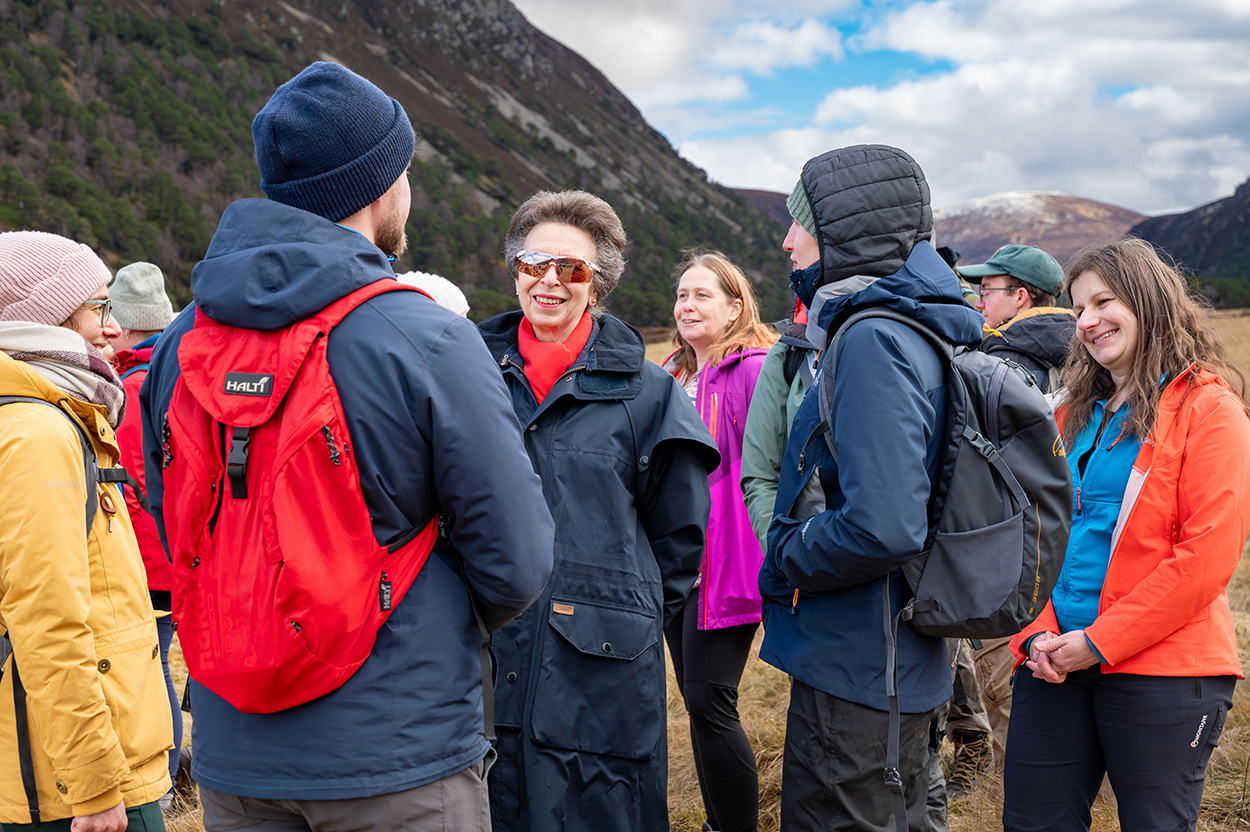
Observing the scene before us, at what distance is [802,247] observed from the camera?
2439 millimetres

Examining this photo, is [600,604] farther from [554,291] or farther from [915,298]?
[915,298]

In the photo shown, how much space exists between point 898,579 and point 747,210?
5486 inches

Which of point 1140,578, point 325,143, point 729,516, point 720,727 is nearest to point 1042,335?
point 729,516

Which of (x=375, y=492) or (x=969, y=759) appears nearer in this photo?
(x=375, y=492)

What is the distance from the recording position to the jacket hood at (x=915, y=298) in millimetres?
2098

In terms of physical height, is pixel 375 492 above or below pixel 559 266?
below

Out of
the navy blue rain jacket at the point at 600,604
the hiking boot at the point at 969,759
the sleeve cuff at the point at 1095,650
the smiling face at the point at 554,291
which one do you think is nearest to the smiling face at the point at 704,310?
the smiling face at the point at 554,291

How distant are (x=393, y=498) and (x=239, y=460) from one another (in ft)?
0.81

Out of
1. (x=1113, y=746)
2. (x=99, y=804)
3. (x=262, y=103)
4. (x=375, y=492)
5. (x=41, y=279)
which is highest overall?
(x=262, y=103)

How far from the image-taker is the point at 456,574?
5.12 feet

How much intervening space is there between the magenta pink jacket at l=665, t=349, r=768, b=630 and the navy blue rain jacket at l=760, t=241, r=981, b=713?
0.85 metres

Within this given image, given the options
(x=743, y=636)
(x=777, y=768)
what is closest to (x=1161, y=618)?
(x=743, y=636)

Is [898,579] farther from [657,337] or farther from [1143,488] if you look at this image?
[657,337]

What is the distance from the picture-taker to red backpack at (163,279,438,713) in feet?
4.42
